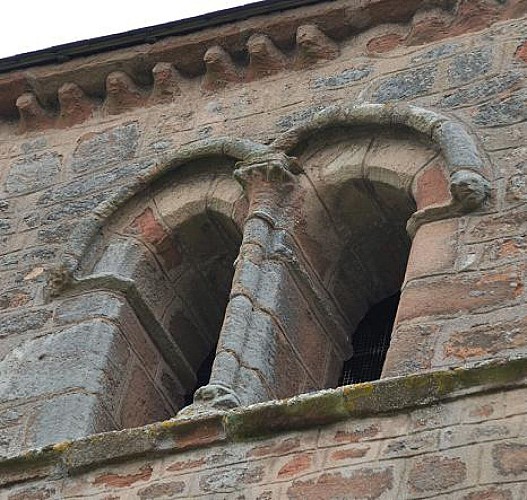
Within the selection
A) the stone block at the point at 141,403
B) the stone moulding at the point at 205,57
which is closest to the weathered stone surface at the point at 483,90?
the stone moulding at the point at 205,57

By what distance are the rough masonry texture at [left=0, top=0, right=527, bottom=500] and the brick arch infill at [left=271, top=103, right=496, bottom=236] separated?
0.01 meters

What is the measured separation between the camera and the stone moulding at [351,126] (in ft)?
21.9

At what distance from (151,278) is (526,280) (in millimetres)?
1978

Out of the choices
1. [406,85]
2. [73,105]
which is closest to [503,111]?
[406,85]

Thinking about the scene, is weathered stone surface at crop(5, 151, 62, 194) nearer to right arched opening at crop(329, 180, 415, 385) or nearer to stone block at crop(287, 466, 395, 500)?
right arched opening at crop(329, 180, 415, 385)

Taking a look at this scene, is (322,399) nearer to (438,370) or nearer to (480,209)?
(438,370)

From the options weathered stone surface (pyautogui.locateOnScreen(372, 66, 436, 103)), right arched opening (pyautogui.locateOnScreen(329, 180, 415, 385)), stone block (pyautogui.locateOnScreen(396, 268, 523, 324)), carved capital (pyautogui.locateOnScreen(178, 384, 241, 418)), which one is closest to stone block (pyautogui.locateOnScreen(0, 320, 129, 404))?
carved capital (pyautogui.locateOnScreen(178, 384, 241, 418))

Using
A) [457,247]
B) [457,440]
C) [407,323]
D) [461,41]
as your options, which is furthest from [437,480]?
[461,41]

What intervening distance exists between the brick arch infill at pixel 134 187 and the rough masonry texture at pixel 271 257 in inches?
0.5

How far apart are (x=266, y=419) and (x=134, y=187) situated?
239 centimetres

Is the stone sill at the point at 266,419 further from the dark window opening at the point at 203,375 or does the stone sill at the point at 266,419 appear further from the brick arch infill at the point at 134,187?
the brick arch infill at the point at 134,187

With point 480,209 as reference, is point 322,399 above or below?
below

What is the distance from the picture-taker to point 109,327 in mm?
7086

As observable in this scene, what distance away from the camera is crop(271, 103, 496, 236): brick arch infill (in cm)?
Answer: 664
